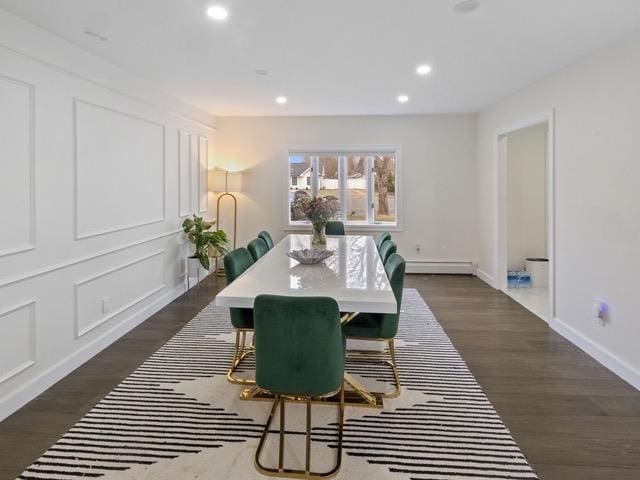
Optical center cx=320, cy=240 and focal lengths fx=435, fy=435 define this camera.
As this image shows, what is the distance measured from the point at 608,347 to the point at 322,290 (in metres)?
2.41

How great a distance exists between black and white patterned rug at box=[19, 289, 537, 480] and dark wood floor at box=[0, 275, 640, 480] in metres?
0.11

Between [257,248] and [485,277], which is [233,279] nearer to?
[257,248]

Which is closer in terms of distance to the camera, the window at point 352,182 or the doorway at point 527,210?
the doorway at point 527,210

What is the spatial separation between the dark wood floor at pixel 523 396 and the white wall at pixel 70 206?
0.20 metres

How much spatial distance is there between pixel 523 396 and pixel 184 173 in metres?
4.46

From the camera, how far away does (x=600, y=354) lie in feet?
10.9

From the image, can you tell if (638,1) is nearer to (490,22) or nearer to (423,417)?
(490,22)

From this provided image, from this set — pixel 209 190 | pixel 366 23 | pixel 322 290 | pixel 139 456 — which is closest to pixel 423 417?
pixel 322 290

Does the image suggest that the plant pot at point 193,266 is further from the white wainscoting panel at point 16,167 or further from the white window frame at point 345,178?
the white wainscoting panel at point 16,167

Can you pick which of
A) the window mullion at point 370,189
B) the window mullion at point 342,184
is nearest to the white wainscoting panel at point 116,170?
the window mullion at point 342,184

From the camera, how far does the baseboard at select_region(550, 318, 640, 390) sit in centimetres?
296

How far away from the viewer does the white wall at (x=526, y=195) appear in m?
6.18

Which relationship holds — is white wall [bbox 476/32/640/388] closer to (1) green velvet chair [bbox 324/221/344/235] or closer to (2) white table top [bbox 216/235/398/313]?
(2) white table top [bbox 216/235/398/313]

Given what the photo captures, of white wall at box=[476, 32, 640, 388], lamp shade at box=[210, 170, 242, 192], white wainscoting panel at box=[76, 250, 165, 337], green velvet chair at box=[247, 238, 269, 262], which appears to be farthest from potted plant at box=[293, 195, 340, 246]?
lamp shade at box=[210, 170, 242, 192]
